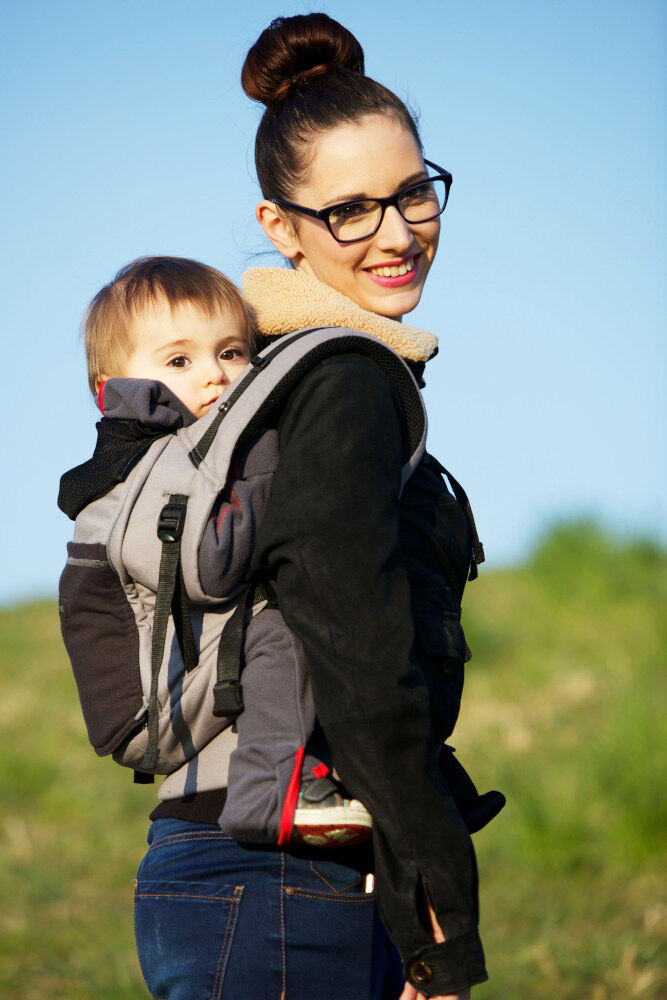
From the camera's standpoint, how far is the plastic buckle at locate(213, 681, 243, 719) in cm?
169

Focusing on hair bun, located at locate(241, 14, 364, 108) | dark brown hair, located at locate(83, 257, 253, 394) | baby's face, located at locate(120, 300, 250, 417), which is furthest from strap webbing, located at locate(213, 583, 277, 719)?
hair bun, located at locate(241, 14, 364, 108)

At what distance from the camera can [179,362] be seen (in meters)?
2.05

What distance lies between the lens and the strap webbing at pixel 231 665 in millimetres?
1690

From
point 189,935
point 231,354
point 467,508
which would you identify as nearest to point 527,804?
point 467,508

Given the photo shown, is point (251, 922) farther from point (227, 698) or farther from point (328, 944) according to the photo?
point (227, 698)

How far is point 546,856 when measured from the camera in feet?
A: 23.8

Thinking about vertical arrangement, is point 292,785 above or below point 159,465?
below

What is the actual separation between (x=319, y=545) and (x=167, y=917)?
24.9 inches

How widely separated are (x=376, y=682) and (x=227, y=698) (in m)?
0.25

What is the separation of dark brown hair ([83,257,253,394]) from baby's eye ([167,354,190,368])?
0.08 metres

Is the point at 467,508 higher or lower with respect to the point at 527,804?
higher

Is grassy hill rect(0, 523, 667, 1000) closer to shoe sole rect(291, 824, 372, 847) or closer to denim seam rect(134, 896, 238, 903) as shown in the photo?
denim seam rect(134, 896, 238, 903)

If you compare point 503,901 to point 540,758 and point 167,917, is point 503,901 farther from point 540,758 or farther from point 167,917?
point 167,917

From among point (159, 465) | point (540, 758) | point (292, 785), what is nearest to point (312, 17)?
point (159, 465)
